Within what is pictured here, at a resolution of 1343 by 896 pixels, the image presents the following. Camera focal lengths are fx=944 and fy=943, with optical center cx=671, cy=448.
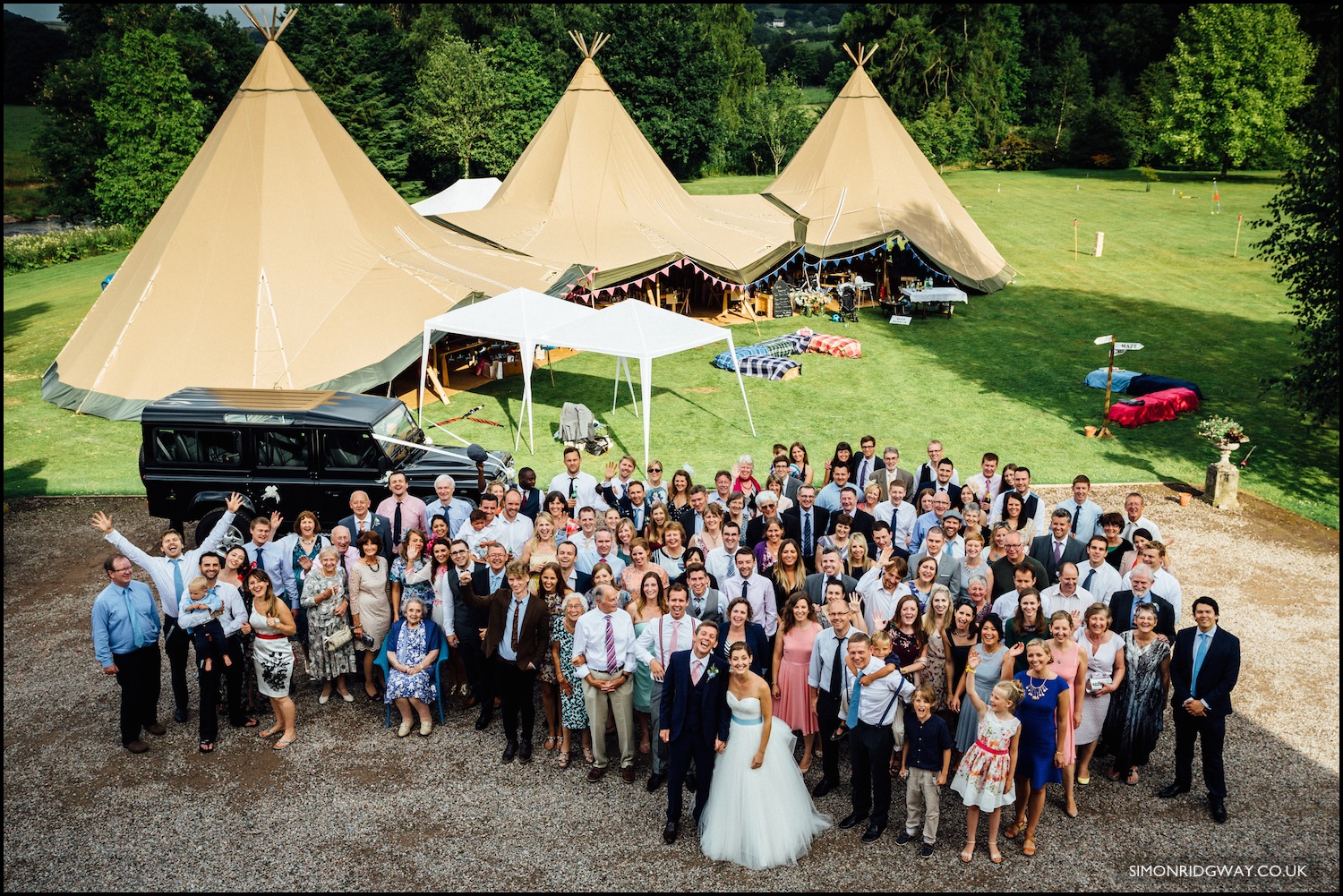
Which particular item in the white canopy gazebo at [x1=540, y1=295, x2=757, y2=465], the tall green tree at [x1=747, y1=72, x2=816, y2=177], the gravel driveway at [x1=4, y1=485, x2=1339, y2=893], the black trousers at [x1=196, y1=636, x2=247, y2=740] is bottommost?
the gravel driveway at [x1=4, y1=485, x2=1339, y2=893]

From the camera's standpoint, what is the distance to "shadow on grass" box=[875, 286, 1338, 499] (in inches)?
576

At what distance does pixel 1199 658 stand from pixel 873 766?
2.49m

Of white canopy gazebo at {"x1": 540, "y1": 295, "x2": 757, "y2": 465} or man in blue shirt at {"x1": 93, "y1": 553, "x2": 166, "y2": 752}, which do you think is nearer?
man in blue shirt at {"x1": 93, "y1": 553, "x2": 166, "y2": 752}

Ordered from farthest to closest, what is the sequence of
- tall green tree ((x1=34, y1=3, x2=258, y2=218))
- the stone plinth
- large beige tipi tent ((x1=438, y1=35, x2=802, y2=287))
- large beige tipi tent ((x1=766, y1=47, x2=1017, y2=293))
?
tall green tree ((x1=34, y1=3, x2=258, y2=218))
large beige tipi tent ((x1=766, y1=47, x2=1017, y2=293))
large beige tipi tent ((x1=438, y1=35, x2=802, y2=287))
the stone plinth

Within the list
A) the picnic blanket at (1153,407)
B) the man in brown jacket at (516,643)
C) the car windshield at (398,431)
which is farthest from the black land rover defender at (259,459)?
the picnic blanket at (1153,407)

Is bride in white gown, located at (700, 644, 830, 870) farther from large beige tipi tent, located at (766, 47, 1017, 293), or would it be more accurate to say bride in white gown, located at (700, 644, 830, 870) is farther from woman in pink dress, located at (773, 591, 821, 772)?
large beige tipi tent, located at (766, 47, 1017, 293)

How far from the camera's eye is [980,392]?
17891mm

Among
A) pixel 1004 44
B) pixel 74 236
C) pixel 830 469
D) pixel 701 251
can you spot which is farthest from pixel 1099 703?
pixel 1004 44

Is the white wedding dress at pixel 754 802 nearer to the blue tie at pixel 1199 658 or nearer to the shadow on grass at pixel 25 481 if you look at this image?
the blue tie at pixel 1199 658

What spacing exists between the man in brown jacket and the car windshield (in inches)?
174

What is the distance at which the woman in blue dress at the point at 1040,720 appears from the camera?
6.23 m

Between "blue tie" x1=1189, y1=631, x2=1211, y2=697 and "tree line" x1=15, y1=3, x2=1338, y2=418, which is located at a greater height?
"tree line" x1=15, y1=3, x2=1338, y2=418

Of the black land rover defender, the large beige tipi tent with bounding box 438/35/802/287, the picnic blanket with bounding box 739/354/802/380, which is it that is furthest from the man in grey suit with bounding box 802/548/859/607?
the large beige tipi tent with bounding box 438/35/802/287

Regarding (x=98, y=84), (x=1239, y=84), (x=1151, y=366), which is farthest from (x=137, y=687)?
(x=1239, y=84)
